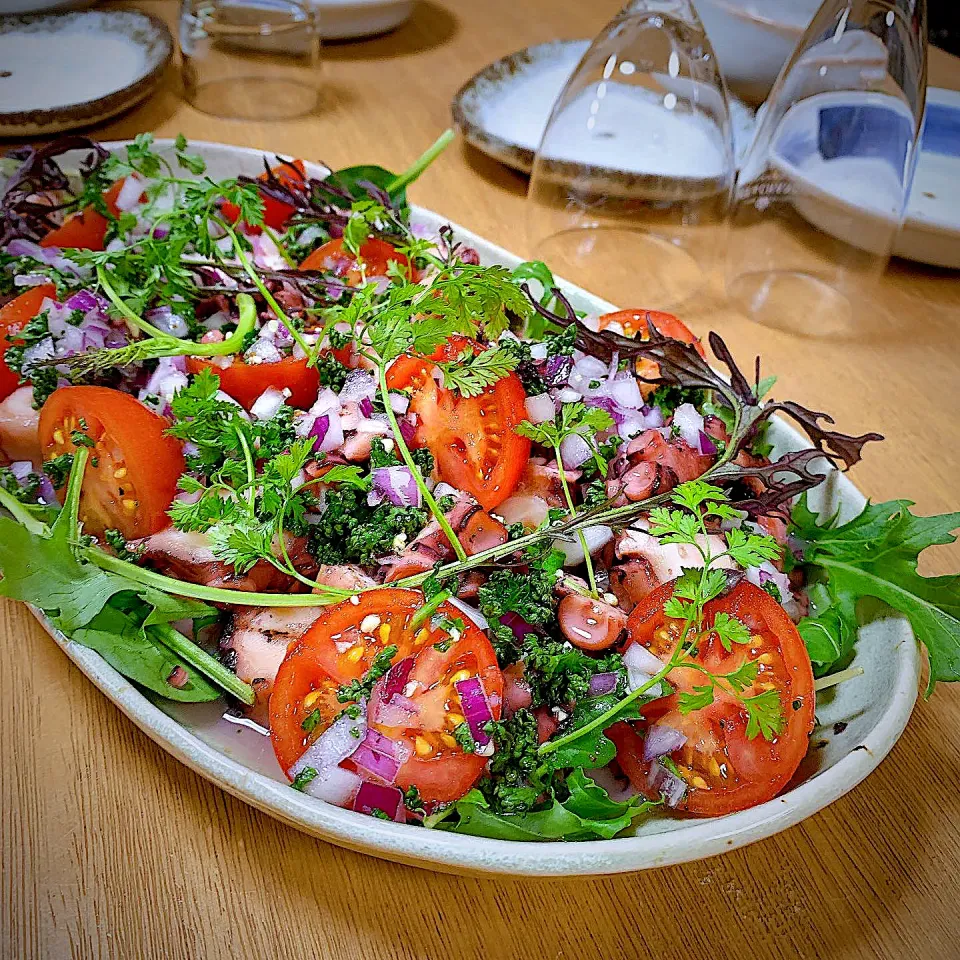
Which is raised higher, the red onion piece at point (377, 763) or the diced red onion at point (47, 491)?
the red onion piece at point (377, 763)

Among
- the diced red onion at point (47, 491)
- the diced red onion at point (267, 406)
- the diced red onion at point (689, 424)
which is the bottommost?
the diced red onion at point (47, 491)

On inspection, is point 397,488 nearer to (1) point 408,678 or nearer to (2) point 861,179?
(1) point 408,678

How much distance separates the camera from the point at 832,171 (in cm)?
199

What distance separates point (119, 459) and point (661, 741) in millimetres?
733

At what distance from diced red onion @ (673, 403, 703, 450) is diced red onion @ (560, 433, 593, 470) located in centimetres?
14

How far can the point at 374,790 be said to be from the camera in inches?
36.3

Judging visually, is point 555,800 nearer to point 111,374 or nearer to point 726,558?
point 726,558

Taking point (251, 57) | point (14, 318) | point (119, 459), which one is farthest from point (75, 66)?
point (119, 459)

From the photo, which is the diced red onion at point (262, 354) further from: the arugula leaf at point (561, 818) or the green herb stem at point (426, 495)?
the arugula leaf at point (561, 818)

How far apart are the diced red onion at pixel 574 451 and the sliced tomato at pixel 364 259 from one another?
1.56 ft

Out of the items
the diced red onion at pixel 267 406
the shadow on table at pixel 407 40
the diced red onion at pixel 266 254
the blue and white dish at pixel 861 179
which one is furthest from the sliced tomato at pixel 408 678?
the shadow on table at pixel 407 40

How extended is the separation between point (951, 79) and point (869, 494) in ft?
6.25

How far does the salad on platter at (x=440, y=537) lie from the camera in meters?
0.94

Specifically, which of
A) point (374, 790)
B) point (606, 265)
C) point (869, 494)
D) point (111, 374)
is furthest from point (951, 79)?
point (374, 790)
